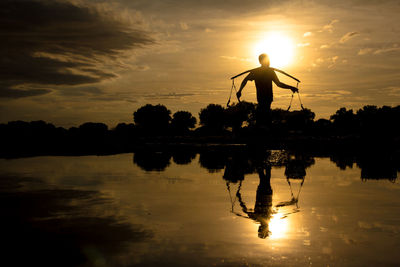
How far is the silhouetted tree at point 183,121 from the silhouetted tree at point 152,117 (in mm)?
5262

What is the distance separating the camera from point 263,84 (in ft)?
55.4

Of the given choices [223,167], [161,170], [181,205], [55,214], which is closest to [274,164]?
[223,167]

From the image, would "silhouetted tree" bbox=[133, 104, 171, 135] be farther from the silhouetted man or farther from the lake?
the lake

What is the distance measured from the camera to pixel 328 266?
4348 mm

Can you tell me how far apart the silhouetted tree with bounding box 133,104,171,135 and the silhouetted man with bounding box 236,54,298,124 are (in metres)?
122

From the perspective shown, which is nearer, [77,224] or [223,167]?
[77,224]

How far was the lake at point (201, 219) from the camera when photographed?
4.71m

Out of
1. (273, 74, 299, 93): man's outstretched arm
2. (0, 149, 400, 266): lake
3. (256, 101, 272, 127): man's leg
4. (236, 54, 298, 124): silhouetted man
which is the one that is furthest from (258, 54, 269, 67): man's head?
(0, 149, 400, 266): lake

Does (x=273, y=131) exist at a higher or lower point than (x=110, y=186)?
higher

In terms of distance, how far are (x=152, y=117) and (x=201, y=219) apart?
138251 mm

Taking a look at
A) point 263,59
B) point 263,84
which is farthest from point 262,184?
point 263,59

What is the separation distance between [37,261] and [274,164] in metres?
11.5

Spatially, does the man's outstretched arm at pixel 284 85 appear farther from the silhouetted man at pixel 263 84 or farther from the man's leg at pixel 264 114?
the man's leg at pixel 264 114

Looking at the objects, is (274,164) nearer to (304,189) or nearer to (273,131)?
(273,131)
